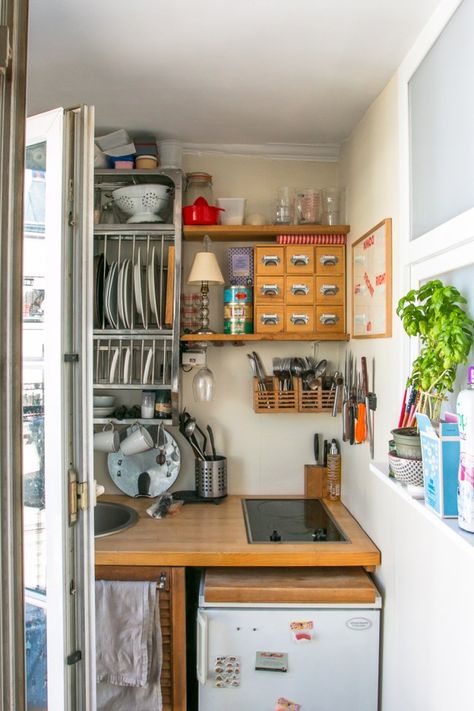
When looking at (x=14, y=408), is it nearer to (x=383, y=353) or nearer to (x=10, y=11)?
(x=10, y=11)

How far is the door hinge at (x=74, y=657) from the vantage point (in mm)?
1375

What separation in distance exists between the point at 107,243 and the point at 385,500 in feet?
5.34

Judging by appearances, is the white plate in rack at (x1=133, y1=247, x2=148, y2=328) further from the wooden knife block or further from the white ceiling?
the wooden knife block

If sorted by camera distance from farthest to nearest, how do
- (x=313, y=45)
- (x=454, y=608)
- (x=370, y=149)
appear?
(x=370, y=149)
(x=313, y=45)
(x=454, y=608)

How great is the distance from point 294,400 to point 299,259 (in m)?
0.62

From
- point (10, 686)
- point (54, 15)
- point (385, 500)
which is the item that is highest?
point (54, 15)

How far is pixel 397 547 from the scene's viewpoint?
1.67 metres

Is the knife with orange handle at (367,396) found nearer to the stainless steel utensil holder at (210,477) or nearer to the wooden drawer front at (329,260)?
the wooden drawer front at (329,260)

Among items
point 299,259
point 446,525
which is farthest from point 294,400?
point 446,525

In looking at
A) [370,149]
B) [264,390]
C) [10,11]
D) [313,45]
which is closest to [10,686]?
[10,11]

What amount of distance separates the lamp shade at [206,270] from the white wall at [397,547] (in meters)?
0.60

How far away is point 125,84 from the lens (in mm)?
1847

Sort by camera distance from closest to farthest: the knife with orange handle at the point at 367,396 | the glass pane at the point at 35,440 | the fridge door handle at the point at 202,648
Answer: the glass pane at the point at 35,440 < the fridge door handle at the point at 202,648 < the knife with orange handle at the point at 367,396

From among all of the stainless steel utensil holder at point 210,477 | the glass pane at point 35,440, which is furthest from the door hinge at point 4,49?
the stainless steel utensil holder at point 210,477
